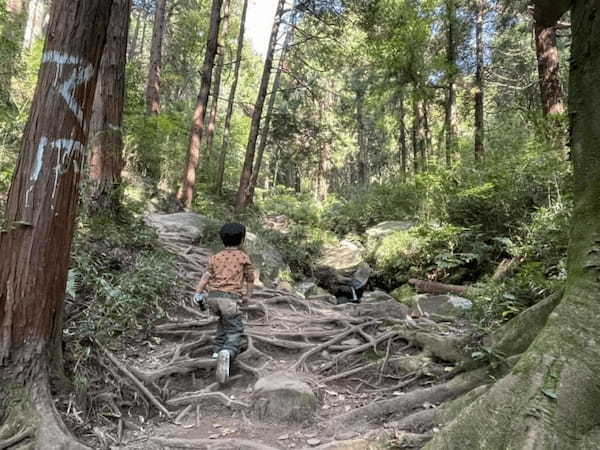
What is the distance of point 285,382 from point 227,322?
1151mm

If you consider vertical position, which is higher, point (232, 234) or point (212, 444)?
point (232, 234)

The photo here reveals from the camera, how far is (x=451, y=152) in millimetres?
14742

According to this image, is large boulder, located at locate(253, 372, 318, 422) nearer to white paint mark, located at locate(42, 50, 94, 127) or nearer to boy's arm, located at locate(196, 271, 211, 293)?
boy's arm, located at locate(196, 271, 211, 293)

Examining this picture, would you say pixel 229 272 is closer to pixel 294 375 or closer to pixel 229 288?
pixel 229 288

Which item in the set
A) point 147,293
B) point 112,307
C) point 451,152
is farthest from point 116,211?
point 451,152

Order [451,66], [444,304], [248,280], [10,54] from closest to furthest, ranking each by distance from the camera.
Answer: [248,280] < [444,304] < [10,54] < [451,66]

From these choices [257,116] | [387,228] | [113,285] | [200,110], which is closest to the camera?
[113,285]

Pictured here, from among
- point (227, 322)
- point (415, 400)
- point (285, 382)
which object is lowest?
point (285, 382)

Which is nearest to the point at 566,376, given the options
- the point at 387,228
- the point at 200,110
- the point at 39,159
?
the point at 39,159

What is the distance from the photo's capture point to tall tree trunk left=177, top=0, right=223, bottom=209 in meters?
12.4

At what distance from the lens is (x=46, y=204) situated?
3182 millimetres

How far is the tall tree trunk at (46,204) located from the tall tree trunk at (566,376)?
281 cm

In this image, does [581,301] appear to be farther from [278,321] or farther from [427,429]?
[278,321]

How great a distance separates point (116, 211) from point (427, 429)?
627cm
